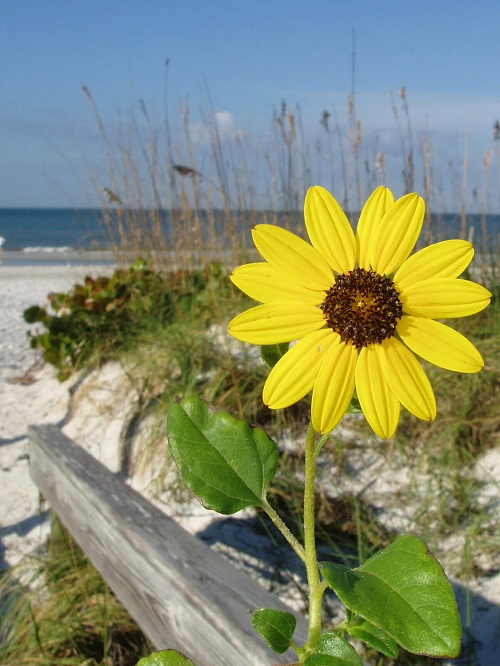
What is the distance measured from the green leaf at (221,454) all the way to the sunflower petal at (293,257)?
0.13 meters

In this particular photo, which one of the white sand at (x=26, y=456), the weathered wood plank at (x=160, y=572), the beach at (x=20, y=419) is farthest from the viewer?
the beach at (x=20, y=419)

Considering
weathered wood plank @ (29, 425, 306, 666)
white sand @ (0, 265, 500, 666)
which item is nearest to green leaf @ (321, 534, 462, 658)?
weathered wood plank @ (29, 425, 306, 666)

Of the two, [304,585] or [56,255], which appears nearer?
[304,585]

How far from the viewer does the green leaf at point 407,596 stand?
417 mm

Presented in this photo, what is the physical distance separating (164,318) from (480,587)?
2.50m

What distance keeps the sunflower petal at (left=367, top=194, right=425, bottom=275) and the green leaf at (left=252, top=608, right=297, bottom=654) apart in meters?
0.28

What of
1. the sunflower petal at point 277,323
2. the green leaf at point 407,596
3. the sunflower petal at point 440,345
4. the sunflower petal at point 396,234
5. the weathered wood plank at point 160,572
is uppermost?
the sunflower petal at point 396,234

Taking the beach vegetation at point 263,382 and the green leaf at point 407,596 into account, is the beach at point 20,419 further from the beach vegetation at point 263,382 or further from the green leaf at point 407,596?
the green leaf at point 407,596

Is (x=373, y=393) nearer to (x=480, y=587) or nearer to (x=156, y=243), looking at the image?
(x=480, y=587)

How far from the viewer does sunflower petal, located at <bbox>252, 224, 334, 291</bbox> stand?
488 mm

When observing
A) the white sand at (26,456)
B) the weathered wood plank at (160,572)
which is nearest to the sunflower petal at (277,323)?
the weathered wood plank at (160,572)

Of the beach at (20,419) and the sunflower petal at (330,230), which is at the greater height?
the sunflower petal at (330,230)

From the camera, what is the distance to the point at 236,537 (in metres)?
2.50

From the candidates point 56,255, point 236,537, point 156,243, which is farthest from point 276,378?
point 56,255
